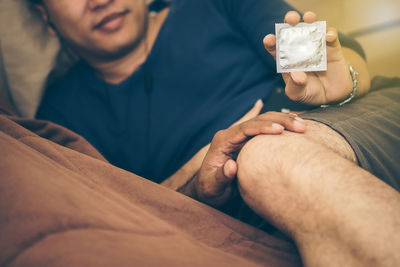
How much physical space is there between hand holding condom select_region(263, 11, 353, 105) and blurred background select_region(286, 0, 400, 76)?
1.59 ft

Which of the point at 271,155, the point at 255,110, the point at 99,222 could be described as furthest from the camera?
the point at 255,110

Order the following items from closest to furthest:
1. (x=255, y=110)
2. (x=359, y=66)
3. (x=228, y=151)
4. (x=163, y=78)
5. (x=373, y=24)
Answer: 1. (x=228, y=151)
2. (x=359, y=66)
3. (x=255, y=110)
4. (x=163, y=78)
5. (x=373, y=24)

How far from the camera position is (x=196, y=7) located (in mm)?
877

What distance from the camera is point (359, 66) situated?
0.65 meters

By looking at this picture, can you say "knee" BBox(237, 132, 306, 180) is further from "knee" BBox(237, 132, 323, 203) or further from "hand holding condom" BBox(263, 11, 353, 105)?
"hand holding condom" BBox(263, 11, 353, 105)

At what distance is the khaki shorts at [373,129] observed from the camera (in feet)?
1.48

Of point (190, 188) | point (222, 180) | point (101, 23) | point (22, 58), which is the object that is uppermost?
point (101, 23)

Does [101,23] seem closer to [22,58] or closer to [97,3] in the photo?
[97,3]

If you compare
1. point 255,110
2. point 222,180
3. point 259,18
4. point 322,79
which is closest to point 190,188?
point 222,180

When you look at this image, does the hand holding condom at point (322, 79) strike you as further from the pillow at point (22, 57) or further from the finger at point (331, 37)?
the pillow at point (22, 57)

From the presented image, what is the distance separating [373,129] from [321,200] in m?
0.23

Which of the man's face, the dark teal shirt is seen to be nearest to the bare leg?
the dark teal shirt

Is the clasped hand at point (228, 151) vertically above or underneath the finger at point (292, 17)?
underneath

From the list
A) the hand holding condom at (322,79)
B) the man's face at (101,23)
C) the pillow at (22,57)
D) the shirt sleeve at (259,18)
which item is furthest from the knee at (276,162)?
the pillow at (22,57)
